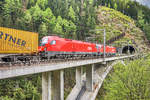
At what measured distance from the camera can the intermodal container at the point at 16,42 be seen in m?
10.2

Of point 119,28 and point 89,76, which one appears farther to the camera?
point 119,28

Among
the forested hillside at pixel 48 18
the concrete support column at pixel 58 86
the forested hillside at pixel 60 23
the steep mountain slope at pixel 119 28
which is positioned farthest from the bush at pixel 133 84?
the steep mountain slope at pixel 119 28

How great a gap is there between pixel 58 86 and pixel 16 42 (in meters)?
5.74

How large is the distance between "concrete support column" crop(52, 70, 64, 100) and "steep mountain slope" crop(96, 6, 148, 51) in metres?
59.8

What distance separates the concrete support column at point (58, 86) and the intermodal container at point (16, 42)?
3444 millimetres

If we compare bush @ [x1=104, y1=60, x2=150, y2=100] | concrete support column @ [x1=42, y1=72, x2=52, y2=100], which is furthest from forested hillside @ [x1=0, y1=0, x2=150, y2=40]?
bush @ [x1=104, y1=60, x2=150, y2=100]

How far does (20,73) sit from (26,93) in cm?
2330

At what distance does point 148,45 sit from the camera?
82.9 meters

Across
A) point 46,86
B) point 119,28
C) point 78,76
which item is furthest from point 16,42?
point 119,28

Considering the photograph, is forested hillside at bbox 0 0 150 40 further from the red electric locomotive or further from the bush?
the bush

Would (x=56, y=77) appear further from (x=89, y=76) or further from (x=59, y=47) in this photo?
(x=89, y=76)

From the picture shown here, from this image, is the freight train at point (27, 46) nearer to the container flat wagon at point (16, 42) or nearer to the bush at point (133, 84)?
the container flat wagon at point (16, 42)

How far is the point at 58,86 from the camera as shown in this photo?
13.2 metres

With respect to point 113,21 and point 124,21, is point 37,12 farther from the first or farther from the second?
point 124,21
